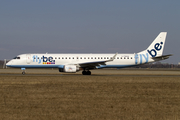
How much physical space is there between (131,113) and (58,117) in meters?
2.91

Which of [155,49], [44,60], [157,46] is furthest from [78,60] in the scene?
[157,46]

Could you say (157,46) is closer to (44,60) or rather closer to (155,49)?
(155,49)

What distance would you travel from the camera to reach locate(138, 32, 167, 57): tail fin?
41.1m

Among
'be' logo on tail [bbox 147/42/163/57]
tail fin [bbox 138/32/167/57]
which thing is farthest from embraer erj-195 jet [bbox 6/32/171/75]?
tail fin [bbox 138/32/167/57]

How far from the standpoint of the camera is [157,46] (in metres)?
41.4

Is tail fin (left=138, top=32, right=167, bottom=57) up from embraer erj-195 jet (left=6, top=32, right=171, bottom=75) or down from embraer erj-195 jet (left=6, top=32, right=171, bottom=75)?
up

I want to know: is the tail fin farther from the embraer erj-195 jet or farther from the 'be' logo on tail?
the embraer erj-195 jet

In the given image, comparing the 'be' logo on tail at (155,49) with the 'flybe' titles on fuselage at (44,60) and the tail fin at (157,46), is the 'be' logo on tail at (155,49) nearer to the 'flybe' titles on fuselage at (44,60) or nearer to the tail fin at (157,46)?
the tail fin at (157,46)

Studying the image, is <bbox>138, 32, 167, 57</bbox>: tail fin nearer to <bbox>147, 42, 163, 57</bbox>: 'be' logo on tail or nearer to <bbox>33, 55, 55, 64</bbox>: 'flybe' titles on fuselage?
<bbox>147, 42, 163, 57</bbox>: 'be' logo on tail

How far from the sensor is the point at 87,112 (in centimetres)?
998

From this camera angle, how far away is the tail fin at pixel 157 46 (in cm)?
4107

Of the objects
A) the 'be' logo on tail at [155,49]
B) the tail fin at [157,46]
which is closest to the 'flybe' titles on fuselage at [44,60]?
the tail fin at [157,46]

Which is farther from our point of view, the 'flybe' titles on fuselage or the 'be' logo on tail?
the 'be' logo on tail

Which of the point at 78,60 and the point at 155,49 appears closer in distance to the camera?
the point at 78,60
